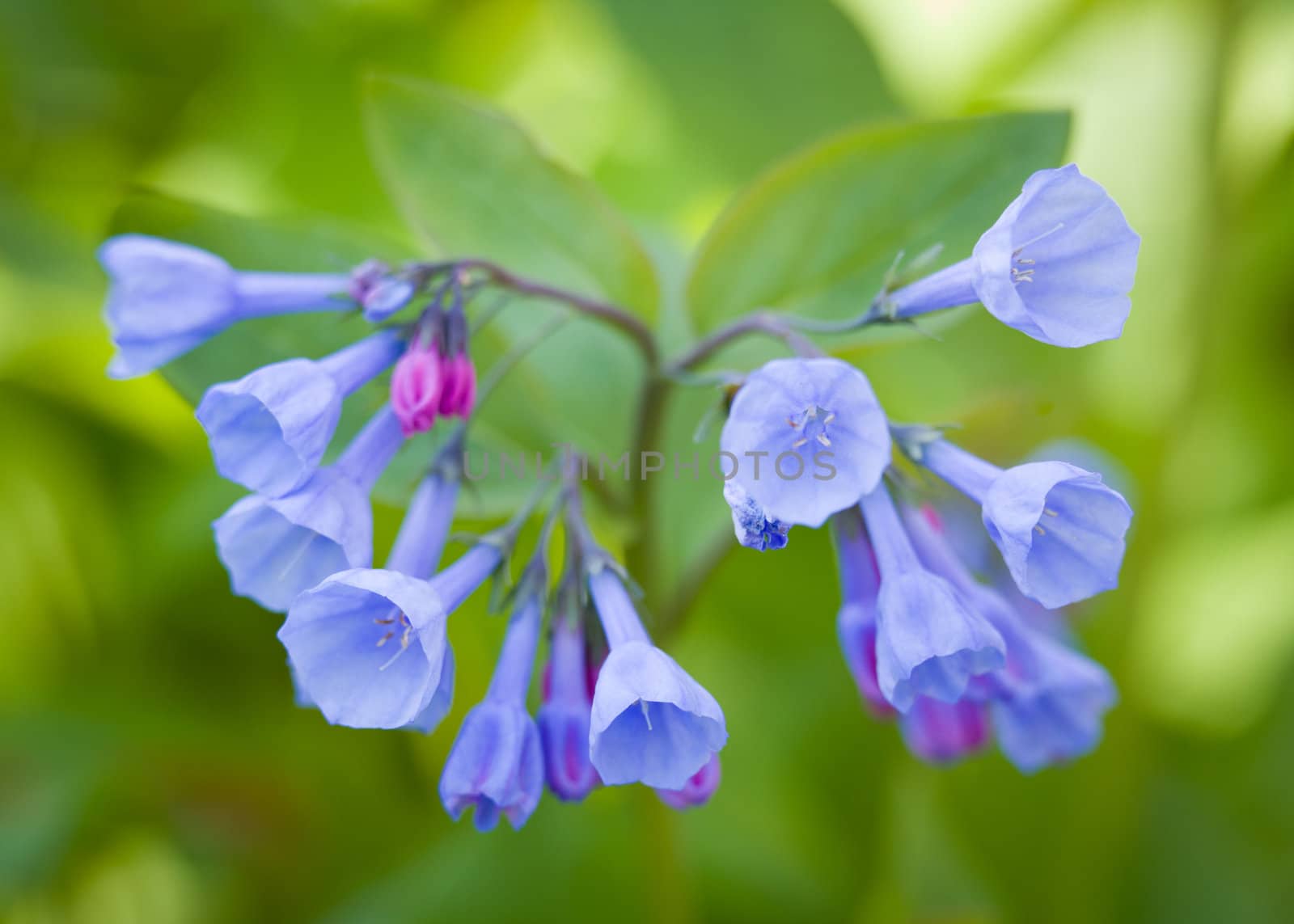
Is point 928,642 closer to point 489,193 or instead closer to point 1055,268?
point 1055,268

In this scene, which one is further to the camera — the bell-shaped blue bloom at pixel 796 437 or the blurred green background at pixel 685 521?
the blurred green background at pixel 685 521

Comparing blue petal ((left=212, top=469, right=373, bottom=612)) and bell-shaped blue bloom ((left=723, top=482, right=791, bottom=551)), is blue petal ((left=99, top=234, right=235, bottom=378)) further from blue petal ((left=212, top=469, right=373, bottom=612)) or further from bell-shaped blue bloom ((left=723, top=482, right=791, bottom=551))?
bell-shaped blue bloom ((left=723, top=482, right=791, bottom=551))

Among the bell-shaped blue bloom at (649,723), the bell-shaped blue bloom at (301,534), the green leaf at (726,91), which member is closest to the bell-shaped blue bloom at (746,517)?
the bell-shaped blue bloom at (649,723)

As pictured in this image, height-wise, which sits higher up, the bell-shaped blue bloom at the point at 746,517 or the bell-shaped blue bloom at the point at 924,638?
the bell-shaped blue bloom at the point at 746,517

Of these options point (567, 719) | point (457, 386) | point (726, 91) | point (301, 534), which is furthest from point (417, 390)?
point (726, 91)

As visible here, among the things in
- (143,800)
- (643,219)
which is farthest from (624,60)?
(143,800)

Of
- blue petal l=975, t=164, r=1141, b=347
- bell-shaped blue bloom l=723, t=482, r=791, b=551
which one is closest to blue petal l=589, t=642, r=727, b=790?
bell-shaped blue bloom l=723, t=482, r=791, b=551

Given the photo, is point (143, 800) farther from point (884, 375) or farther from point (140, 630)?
point (884, 375)

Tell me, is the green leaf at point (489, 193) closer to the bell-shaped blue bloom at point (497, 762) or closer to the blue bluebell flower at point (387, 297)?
the blue bluebell flower at point (387, 297)
